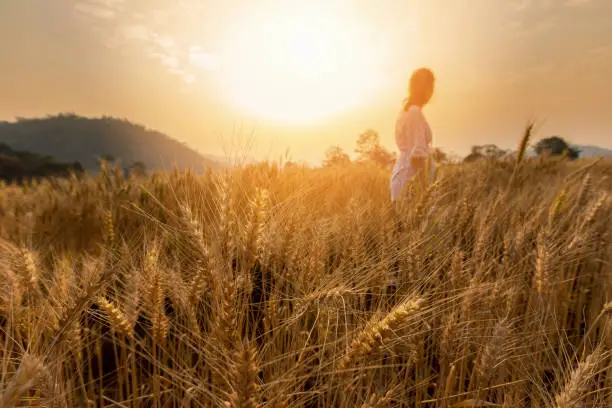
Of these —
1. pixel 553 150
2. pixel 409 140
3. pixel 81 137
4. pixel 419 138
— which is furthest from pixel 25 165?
pixel 81 137

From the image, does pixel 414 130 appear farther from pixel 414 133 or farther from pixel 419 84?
pixel 419 84

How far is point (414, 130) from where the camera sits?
4.50m

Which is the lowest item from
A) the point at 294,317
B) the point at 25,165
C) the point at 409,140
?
the point at 25,165

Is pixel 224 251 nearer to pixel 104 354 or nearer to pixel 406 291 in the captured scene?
pixel 406 291

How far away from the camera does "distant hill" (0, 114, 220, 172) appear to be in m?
110

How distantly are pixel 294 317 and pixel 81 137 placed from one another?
141 metres

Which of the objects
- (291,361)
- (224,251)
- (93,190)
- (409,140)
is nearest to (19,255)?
(224,251)

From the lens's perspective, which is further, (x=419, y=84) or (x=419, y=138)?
(x=419, y=84)

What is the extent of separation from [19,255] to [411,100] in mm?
4707

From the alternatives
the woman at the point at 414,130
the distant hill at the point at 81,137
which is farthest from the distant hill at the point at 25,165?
the distant hill at the point at 81,137

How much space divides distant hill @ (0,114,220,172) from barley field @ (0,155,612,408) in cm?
11417

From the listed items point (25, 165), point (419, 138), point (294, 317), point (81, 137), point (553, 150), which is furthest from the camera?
point (81, 137)

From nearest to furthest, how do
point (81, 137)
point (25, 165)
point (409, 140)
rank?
point (409, 140), point (25, 165), point (81, 137)

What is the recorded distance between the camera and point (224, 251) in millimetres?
990
